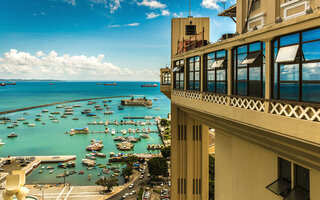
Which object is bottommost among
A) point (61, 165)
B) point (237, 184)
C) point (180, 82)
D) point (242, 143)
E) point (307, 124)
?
point (61, 165)

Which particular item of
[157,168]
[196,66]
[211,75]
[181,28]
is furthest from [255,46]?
[157,168]

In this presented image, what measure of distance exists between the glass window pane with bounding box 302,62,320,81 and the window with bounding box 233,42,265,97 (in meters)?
1.35

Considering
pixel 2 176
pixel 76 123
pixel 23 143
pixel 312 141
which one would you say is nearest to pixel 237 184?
pixel 312 141

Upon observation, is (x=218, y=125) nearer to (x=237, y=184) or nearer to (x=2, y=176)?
(x=237, y=184)

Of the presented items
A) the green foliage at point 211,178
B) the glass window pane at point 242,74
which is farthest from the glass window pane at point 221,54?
the green foliage at point 211,178

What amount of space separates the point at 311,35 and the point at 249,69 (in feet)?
7.26

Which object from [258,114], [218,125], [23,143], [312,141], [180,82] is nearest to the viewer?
[312,141]

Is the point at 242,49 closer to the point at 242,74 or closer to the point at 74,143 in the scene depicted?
the point at 242,74

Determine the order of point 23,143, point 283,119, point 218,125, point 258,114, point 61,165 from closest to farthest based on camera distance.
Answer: point 283,119
point 258,114
point 218,125
point 61,165
point 23,143

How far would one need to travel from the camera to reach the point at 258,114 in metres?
6.04

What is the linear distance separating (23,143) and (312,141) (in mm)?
67059

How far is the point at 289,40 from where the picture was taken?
5348 mm

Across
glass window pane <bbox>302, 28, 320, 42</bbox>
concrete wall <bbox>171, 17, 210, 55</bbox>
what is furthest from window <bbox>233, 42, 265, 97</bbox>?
concrete wall <bbox>171, 17, 210, 55</bbox>

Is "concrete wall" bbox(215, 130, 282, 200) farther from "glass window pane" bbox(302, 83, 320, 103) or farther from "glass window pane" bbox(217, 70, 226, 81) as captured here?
"glass window pane" bbox(302, 83, 320, 103)
